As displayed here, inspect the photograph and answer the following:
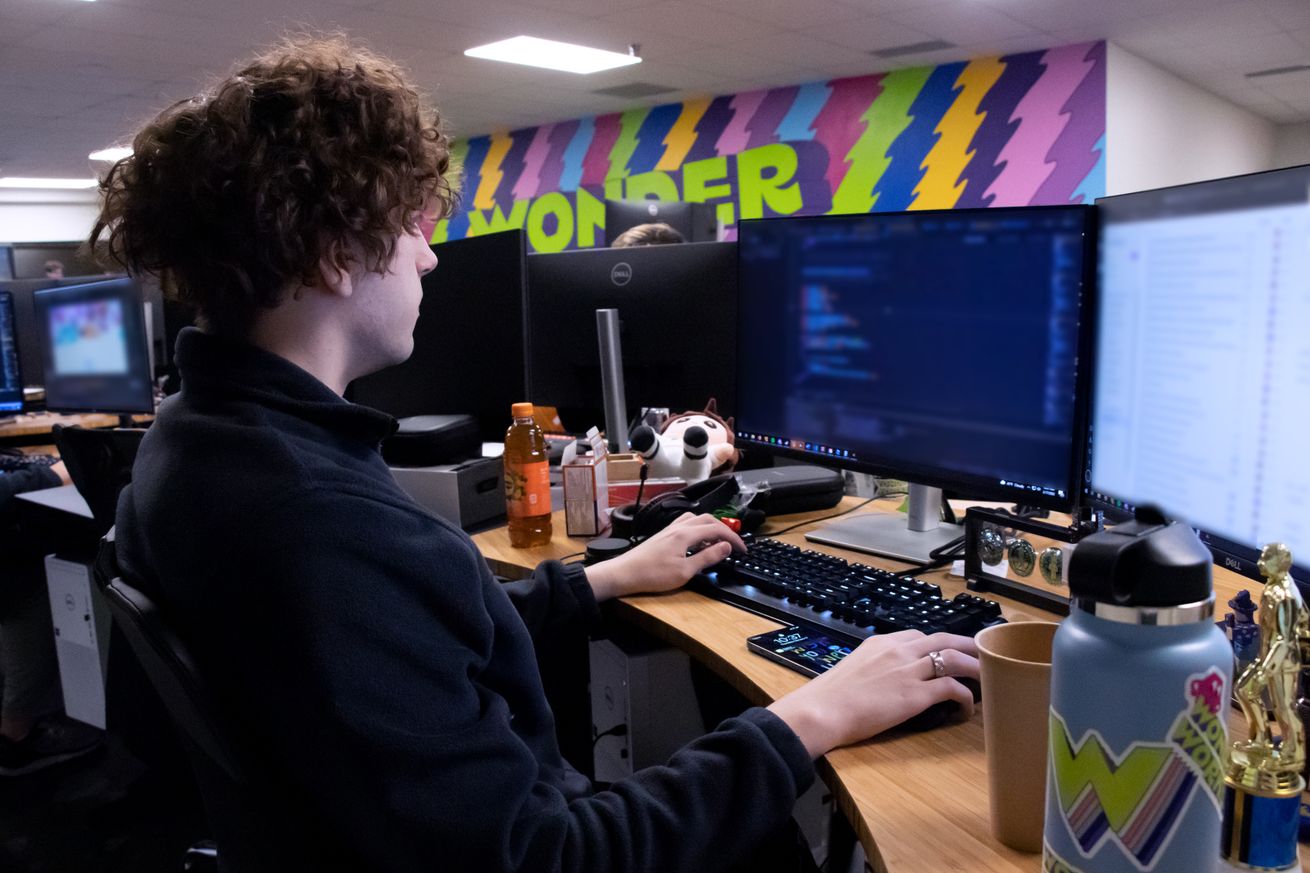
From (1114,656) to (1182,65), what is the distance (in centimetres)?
751

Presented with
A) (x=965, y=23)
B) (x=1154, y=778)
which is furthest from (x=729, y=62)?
(x=1154, y=778)

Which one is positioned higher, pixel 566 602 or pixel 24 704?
pixel 566 602

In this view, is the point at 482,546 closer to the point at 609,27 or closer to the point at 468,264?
the point at 468,264

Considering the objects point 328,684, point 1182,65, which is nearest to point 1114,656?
point 328,684

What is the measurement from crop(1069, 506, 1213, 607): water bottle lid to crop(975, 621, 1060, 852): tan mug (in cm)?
12

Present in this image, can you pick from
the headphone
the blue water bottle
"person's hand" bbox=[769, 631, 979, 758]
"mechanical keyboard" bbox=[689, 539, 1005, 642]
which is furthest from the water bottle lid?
the headphone

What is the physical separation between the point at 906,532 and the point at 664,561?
0.41 meters

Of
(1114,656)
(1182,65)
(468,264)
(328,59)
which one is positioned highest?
(1182,65)

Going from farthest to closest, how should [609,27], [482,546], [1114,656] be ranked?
[609,27]
[482,546]
[1114,656]

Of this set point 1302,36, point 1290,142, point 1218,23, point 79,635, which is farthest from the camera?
point 1290,142

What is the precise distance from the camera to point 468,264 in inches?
72.9

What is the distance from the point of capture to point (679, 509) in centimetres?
147

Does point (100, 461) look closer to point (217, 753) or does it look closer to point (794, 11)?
point (217, 753)

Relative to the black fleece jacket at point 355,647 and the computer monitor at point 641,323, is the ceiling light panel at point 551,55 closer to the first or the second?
the computer monitor at point 641,323
